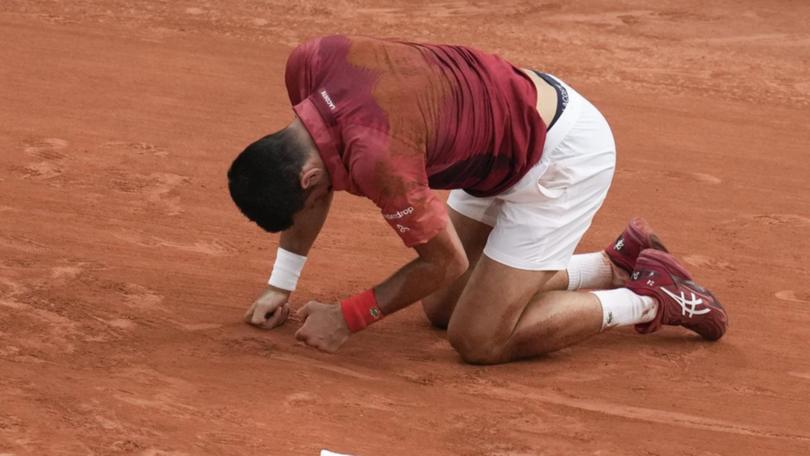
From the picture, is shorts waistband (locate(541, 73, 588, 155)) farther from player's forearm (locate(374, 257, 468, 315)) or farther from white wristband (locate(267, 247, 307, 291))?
white wristband (locate(267, 247, 307, 291))

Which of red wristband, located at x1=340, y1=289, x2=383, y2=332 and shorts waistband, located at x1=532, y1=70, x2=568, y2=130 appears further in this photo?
shorts waistband, located at x1=532, y1=70, x2=568, y2=130

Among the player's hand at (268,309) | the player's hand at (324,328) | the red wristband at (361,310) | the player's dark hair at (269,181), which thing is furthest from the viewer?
the player's hand at (268,309)

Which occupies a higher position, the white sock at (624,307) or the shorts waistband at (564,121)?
the shorts waistband at (564,121)

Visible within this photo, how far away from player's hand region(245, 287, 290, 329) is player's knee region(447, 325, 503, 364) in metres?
0.63

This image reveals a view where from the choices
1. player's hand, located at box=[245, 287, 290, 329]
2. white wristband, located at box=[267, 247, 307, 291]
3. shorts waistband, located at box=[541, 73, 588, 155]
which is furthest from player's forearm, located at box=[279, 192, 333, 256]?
shorts waistband, located at box=[541, 73, 588, 155]

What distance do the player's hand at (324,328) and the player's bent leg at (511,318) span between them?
16.6 inches

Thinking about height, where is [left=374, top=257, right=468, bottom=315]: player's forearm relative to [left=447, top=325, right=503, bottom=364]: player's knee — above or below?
above

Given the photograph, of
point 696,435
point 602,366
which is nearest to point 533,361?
point 602,366

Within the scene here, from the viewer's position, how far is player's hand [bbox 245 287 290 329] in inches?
186

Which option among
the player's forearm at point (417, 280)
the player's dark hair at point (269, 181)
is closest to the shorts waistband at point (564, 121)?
the player's forearm at point (417, 280)

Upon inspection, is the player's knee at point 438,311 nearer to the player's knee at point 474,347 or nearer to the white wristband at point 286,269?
the player's knee at point 474,347

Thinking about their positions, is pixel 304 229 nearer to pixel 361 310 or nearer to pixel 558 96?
pixel 361 310

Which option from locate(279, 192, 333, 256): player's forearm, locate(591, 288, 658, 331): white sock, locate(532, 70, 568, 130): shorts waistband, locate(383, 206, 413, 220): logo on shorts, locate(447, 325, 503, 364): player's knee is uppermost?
locate(532, 70, 568, 130): shorts waistband

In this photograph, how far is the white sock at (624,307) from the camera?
4797 millimetres
